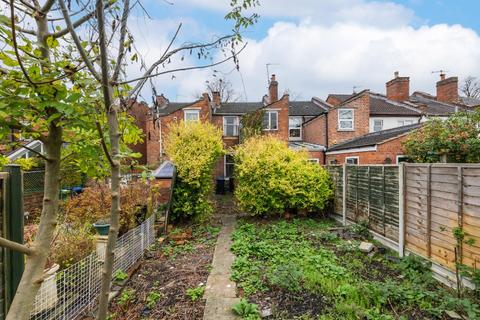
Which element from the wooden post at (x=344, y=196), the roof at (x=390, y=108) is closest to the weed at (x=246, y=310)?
the wooden post at (x=344, y=196)

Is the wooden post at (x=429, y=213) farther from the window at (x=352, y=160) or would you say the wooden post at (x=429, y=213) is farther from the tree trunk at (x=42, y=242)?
the window at (x=352, y=160)

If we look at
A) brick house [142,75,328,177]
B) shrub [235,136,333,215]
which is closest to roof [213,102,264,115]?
brick house [142,75,328,177]

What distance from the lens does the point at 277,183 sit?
8664 millimetres

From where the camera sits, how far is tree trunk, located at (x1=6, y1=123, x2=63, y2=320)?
1.31m

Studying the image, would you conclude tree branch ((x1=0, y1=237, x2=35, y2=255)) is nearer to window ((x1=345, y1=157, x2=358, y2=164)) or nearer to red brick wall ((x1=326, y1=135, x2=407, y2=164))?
red brick wall ((x1=326, y1=135, x2=407, y2=164))

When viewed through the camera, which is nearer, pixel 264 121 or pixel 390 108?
pixel 264 121

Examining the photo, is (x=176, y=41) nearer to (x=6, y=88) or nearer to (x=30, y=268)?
(x=6, y=88)

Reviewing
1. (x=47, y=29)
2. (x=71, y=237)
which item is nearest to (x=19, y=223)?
(x=47, y=29)

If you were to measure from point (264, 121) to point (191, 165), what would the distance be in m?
12.8

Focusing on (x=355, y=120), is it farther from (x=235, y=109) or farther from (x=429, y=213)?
(x=429, y=213)

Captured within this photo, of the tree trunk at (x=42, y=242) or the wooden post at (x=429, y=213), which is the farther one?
the wooden post at (x=429, y=213)

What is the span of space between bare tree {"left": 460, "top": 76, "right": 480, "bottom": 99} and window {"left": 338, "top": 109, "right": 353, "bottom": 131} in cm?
2586

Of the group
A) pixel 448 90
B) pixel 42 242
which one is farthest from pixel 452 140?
pixel 448 90

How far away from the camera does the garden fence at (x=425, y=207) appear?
4016 millimetres
